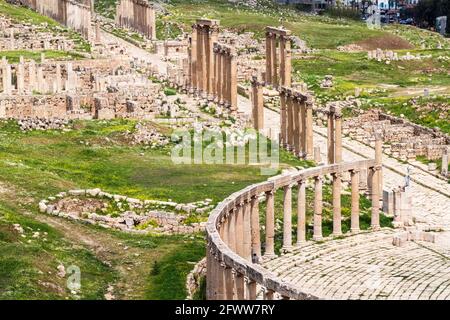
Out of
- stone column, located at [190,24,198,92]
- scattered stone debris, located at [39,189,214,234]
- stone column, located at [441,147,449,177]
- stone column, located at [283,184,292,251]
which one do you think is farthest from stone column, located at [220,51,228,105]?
stone column, located at [283,184,292,251]

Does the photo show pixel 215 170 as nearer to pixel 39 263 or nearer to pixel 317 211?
pixel 317 211

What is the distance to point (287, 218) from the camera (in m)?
79.1

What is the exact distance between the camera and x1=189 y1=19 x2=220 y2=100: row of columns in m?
120

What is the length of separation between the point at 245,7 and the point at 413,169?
101844 mm

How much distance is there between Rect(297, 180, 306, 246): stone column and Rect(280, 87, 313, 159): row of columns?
19.6 meters

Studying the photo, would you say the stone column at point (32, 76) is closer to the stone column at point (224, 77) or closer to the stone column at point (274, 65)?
the stone column at point (224, 77)

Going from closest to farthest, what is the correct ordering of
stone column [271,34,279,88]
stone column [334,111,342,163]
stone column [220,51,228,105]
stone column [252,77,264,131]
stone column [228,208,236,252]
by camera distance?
stone column [228,208,236,252] < stone column [334,111,342,163] < stone column [252,77,264,131] < stone column [220,51,228,105] < stone column [271,34,279,88]

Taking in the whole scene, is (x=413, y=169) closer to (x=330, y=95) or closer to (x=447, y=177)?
(x=447, y=177)

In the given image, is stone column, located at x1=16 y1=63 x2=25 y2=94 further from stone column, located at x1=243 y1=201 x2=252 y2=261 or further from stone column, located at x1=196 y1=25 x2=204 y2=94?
stone column, located at x1=243 y1=201 x2=252 y2=261

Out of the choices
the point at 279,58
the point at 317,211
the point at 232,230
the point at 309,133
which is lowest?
the point at 317,211

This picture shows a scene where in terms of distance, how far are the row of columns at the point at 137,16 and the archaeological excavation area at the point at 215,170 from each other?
16.5 ft

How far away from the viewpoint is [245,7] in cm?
19988

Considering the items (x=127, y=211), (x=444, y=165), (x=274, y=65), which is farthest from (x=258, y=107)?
(x=127, y=211)

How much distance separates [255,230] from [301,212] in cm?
475
